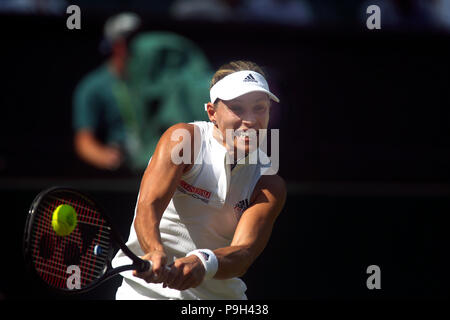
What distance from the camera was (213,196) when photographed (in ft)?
11.0

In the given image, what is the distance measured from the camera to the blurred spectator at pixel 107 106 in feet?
19.1

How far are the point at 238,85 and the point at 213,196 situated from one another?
48 cm

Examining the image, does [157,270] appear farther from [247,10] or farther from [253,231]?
[247,10]

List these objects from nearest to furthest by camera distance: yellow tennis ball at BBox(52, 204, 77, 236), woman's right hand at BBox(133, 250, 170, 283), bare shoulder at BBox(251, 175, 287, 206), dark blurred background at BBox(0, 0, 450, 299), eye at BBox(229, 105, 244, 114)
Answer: woman's right hand at BBox(133, 250, 170, 283) < yellow tennis ball at BBox(52, 204, 77, 236) < eye at BBox(229, 105, 244, 114) < bare shoulder at BBox(251, 175, 287, 206) < dark blurred background at BBox(0, 0, 450, 299)

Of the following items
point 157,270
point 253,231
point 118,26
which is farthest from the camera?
point 118,26

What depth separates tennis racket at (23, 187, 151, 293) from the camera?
3010 millimetres

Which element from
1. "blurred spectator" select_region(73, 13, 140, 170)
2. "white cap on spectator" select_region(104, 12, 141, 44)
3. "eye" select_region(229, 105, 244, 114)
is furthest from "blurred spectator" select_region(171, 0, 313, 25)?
"eye" select_region(229, 105, 244, 114)

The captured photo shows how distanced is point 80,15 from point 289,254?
2.30m

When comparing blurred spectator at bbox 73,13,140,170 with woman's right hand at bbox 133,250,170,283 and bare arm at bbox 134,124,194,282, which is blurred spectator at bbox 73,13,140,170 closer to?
bare arm at bbox 134,124,194,282

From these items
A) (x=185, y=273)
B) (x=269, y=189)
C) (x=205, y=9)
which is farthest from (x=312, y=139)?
(x=185, y=273)

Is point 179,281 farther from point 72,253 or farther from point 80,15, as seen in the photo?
point 80,15

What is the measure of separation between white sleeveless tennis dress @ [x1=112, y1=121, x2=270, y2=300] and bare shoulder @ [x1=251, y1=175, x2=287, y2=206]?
23 mm

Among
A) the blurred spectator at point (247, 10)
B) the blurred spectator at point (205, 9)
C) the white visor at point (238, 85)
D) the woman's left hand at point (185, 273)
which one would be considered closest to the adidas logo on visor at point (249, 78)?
the white visor at point (238, 85)

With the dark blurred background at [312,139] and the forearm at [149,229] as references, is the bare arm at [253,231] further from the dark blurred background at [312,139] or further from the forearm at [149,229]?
the dark blurred background at [312,139]
